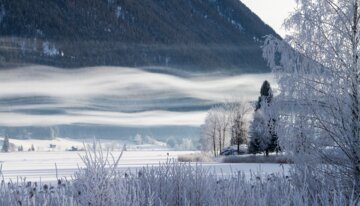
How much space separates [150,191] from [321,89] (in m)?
4.25

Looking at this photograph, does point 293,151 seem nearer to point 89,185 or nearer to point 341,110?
point 341,110

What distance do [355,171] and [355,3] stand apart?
9.76 ft

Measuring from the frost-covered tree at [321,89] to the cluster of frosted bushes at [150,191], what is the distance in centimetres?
64

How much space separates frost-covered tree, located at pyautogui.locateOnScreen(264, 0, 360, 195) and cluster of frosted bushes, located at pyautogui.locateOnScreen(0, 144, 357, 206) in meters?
0.64

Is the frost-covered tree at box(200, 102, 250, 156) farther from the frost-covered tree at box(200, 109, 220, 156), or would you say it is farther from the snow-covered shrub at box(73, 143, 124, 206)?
the snow-covered shrub at box(73, 143, 124, 206)

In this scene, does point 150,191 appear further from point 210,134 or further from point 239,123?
point 210,134

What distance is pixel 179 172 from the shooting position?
9852 millimetres

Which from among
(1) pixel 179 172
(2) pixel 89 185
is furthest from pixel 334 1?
(2) pixel 89 185

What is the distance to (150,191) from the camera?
8.52 metres

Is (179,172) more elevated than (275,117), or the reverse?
(275,117)

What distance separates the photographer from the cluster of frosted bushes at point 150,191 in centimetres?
738

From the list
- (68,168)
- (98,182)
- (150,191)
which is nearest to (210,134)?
(68,168)

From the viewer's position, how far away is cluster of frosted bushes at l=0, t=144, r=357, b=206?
7.38 meters

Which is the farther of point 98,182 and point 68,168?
point 68,168
